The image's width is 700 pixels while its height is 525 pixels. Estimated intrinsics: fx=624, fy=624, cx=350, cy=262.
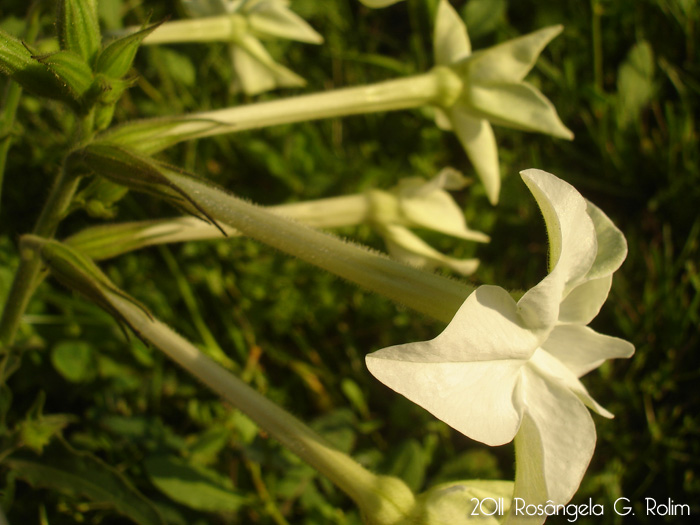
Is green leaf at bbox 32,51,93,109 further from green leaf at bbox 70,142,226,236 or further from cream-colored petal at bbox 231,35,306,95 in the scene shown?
cream-colored petal at bbox 231,35,306,95

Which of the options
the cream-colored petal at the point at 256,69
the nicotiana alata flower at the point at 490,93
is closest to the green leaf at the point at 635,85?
the nicotiana alata flower at the point at 490,93

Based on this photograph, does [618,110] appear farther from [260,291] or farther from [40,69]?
[40,69]

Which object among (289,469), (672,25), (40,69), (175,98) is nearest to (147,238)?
(40,69)

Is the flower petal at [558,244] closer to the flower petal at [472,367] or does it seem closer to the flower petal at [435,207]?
the flower petal at [472,367]

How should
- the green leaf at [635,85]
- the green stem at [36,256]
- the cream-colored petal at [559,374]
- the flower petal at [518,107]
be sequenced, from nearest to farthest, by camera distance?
the cream-colored petal at [559,374] < the green stem at [36,256] < the flower petal at [518,107] < the green leaf at [635,85]

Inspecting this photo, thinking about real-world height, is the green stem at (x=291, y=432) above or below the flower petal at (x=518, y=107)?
below

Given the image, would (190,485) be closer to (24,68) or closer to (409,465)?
(409,465)
